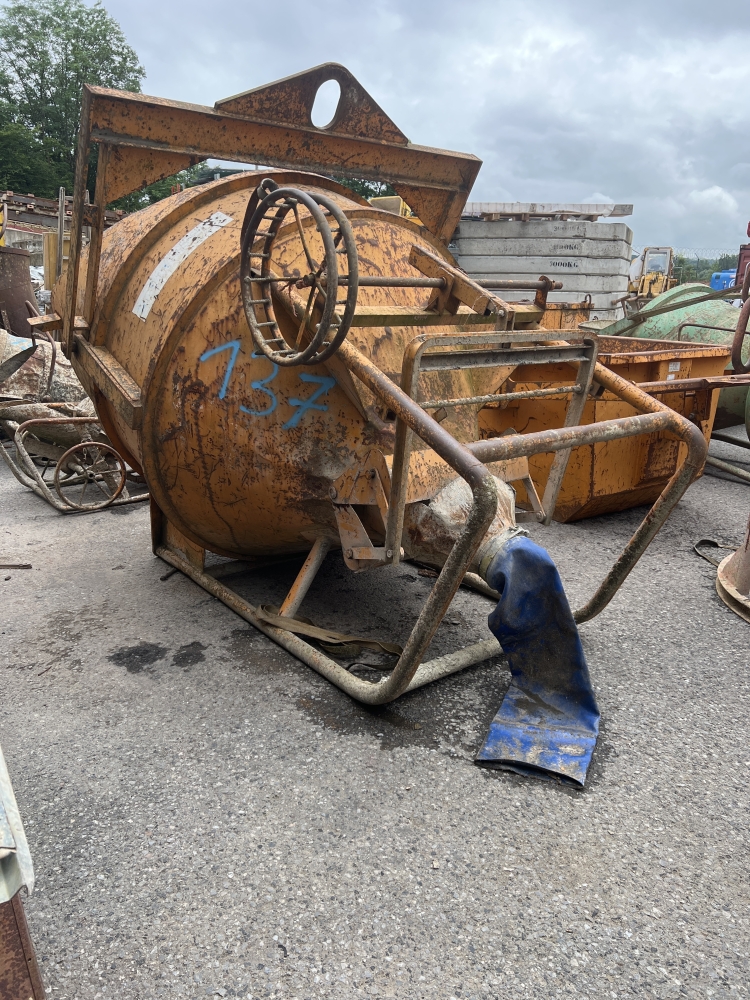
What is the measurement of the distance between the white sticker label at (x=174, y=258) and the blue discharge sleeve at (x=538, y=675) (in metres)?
1.75

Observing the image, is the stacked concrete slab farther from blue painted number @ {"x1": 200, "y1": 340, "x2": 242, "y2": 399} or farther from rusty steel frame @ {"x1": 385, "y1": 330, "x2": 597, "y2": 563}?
blue painted number @ {"x1": 200, "y1": 340, "x2": 242, "y2": 399}

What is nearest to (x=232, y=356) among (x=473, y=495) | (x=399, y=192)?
(x=473, y=495)

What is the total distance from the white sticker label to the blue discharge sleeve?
5.73 ft

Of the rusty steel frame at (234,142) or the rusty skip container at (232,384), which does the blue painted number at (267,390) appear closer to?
the rusty skip container at (232,384)

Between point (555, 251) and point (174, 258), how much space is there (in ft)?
29.6

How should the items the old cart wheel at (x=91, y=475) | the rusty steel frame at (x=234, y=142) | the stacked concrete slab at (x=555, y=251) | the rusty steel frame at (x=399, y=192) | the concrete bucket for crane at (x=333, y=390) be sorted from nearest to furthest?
the rusty steel frame at (x=399, y=192) < the concrete bucket for crane at (x=333, y=390) < the rusty steel frame at (x=234, y=142) < the old cart wheel at (x=91, y=475) < the stacked concrete slab at (x=555, y=251)

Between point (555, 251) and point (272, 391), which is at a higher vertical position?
point (555, 251)

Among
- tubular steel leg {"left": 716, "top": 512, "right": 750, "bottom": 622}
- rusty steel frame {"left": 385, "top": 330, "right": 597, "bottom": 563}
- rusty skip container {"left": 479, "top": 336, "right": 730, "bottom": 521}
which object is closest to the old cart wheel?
rusty skip container {"left": 479, "top": 336, "right": 730, "bottom": 521}

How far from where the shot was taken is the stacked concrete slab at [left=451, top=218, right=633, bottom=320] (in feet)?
35.5

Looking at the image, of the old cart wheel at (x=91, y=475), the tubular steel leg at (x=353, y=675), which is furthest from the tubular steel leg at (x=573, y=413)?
the old cart wheel at (x=91, y=475)

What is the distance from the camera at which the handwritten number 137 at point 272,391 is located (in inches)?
106

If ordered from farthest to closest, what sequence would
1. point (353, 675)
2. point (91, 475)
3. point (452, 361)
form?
point (91, 475)
point (353, 675)
point (452, 361)

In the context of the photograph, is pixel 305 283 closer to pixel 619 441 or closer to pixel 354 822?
pixel 354 822

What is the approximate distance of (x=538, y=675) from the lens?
8.42ft
